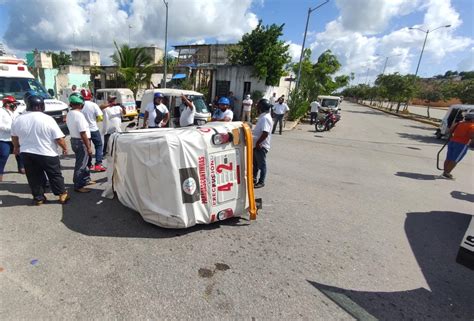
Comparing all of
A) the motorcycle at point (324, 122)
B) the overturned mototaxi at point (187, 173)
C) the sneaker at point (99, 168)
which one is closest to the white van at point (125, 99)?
the sneaker at point (99, 168)

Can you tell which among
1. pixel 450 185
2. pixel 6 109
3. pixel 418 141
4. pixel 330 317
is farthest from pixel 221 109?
pixel 418 141

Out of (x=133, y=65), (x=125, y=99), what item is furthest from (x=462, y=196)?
(x=133, y=65)

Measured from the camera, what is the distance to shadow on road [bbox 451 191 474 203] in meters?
5.65

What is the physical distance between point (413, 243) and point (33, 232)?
204 inches

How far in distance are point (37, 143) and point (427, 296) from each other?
17.2 feet

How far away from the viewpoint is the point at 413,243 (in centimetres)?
364

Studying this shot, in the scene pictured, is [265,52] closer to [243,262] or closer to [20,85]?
[20,85]

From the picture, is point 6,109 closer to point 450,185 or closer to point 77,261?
point 77,261

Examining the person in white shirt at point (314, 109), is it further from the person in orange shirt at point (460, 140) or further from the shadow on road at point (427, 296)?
the shadow on road at point (427, 296)

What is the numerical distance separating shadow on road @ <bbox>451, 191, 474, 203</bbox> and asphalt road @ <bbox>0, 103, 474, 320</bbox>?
70 cm

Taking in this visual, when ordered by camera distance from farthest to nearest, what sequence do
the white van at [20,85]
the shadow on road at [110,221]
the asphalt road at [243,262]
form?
the white van at [20,85], the shadow on road at [110,221], the asphalt road at [243,262]

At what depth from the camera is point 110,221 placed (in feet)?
11.9

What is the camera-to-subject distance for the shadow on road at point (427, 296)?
2.36 m

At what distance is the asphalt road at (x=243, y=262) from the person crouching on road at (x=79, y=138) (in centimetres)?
38
